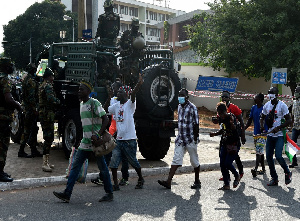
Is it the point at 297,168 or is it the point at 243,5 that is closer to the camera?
the point at 297,168

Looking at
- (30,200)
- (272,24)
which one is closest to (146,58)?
(30,200)

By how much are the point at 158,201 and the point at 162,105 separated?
3.05 metres

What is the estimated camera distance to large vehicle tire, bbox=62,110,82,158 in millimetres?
8758

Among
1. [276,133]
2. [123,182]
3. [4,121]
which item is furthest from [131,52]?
[276,133]

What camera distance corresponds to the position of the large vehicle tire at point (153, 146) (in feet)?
31.6

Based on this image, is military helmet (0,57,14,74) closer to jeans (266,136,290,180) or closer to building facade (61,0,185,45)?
jeans (266,136,290,180)

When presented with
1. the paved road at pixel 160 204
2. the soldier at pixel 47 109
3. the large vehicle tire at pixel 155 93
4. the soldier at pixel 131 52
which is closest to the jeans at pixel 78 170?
the paved road at pixel 160 204

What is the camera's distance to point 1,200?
621 centimetres

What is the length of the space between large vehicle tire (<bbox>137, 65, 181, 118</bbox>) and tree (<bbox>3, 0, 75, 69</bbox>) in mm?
38576

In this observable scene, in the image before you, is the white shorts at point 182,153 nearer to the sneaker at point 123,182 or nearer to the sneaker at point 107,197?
the sneaker at point 123,182

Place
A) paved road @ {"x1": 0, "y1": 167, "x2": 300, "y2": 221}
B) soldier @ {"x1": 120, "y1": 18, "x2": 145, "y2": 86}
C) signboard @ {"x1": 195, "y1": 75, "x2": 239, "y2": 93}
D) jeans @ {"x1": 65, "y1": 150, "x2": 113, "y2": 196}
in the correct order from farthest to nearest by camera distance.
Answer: signboard @ {"x1": 195, "y1": 75, "x2": 239, "y2": 93} < soldier @ {"x1": 120, "y1": 18, "x2": 145, "y2": 86} < jeans @ {"x1": 65, "y1": 150, "x2": 113, "y2": 196} < paved road @ {"x1": 0, "y1": 167, "x2": 300, "y2": 221}

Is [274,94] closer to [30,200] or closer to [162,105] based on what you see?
[162,105]

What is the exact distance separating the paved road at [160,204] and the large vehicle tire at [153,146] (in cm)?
193

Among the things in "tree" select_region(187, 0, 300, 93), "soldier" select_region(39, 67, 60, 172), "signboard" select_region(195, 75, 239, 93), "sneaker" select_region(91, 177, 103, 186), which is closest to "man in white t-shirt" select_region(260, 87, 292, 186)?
"sneaker" select_region(91, 177, 103, 186)
